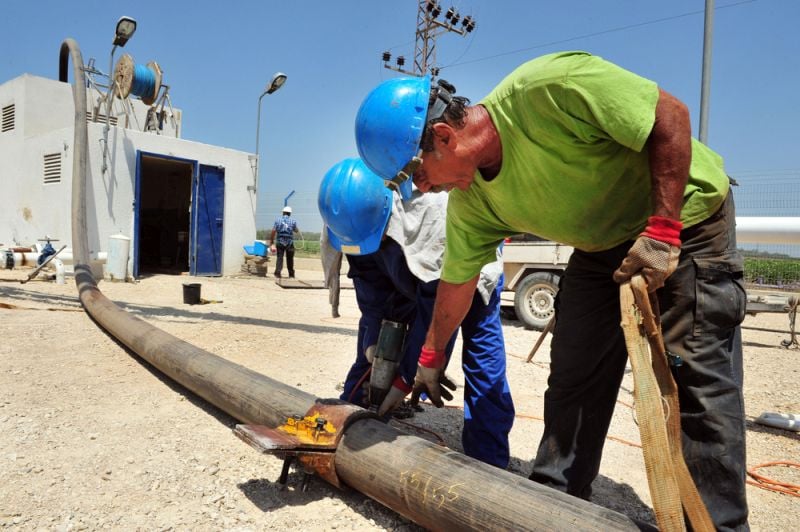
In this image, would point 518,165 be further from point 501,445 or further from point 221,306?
point 221,306

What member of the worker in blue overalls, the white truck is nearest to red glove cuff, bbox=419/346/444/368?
the worker in blue overalls

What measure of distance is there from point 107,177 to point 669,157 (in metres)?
10.5

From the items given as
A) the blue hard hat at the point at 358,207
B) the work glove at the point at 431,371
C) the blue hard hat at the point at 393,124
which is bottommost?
the work glove at the point at 431,371

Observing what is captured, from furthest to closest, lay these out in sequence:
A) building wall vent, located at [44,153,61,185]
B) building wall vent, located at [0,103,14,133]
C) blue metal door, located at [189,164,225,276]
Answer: building wall vent, located at [0,103,14,133]
blue metal door, located at [189,164,225,276]
building wall vent, located at [44,153,61,185]

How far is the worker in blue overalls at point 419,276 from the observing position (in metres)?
2.51

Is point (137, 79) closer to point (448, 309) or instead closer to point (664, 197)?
point (448, 309)

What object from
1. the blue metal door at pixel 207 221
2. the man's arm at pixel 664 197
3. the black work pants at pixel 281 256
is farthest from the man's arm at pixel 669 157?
the black work pants at pixel 281 256

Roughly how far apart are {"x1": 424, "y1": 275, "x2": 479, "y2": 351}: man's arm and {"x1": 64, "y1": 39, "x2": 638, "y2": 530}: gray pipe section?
39 centimetres

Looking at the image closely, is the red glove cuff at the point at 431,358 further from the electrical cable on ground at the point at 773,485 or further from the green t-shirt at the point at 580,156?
the electrical cable on ground at the point at 773,485

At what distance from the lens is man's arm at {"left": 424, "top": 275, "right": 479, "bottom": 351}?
7.14 ft

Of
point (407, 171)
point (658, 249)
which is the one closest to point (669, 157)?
point (658, 249)

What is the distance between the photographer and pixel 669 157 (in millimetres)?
1400

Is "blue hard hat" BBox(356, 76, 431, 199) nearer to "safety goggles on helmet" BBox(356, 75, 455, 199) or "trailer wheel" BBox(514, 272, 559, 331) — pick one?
"safety goggles on helmet" BBox(356, 75, 455, 199)

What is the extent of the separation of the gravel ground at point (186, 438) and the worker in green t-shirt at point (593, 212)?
0.83m
